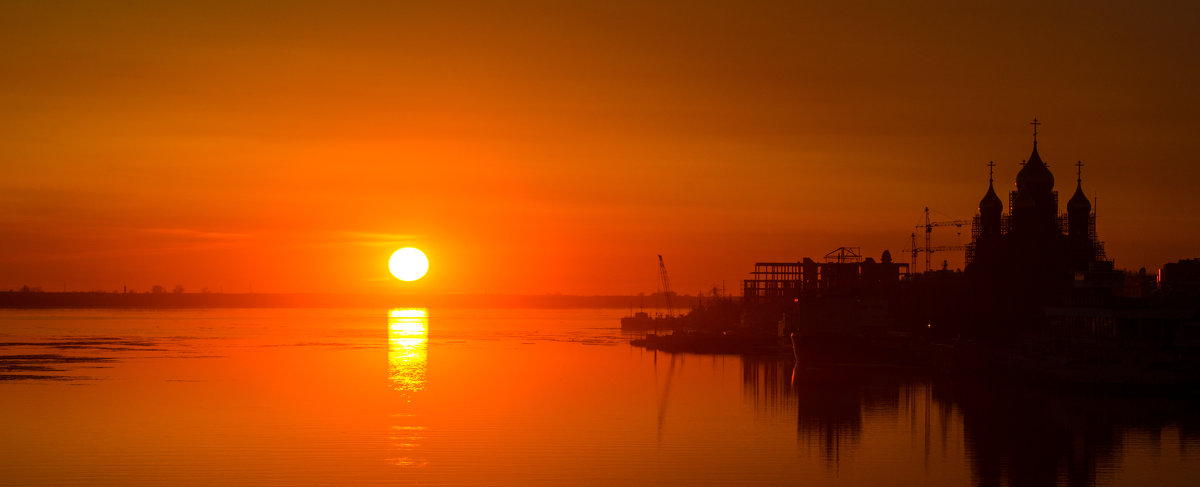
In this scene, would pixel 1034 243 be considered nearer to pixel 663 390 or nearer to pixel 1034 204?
pixel 1034 204

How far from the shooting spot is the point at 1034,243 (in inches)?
4545

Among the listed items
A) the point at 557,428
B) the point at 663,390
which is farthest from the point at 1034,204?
the point at 557,428

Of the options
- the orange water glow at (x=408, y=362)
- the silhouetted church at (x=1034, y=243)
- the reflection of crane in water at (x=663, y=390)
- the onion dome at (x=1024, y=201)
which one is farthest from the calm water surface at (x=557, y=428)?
the onion dome at (x=1024, y=201)

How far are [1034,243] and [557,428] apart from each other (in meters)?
75.8

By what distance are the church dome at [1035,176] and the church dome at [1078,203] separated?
530 cm

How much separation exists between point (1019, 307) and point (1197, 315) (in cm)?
2810

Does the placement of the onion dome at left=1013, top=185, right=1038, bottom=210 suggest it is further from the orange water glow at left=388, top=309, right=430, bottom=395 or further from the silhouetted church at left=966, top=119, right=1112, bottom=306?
the orange water glow at left=388, top=309, right=430, bottom=395

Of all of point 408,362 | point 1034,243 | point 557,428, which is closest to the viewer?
point 557,428

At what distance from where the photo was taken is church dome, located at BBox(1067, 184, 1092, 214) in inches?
4934

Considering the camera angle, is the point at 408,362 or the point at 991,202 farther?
the point at 991,202

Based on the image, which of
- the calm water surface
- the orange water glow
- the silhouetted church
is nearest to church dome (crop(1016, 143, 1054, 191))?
the silhouetted church

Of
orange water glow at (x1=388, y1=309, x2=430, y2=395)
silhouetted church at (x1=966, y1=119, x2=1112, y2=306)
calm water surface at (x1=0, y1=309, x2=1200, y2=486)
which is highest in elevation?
silhouetted church at (x1=966, y1=119, x2=1112, y2=306)

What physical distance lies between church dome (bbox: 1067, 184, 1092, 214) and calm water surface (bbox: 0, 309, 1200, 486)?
137ft

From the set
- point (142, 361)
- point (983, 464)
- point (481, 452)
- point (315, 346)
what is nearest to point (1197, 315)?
point (983, 464)
